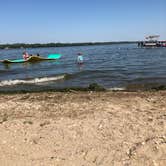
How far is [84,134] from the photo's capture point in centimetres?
608

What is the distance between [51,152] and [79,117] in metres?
1.96

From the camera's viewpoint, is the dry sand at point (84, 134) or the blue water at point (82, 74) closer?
the dry sand at point (84, 134)

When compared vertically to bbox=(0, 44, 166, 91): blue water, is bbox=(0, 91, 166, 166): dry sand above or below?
above

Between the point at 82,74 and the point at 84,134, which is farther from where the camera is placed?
the point at 82,74

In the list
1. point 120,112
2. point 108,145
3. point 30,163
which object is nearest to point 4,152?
point 30,163

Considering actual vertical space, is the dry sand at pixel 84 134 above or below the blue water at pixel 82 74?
above

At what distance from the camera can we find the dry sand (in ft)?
16.6

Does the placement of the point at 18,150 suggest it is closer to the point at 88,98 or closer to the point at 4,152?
the point at 4,152

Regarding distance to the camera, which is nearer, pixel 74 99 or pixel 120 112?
pixel 120 112

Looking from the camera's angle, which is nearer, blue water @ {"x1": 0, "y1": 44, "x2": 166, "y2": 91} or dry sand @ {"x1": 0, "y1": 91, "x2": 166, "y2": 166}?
dry sand @ {"x1": 0, "y1": 91, "x2": 166, "y2": 166}

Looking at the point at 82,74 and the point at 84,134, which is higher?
the point at 84,134

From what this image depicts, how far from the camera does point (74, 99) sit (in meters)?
9.81

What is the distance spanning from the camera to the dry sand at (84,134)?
199 inches

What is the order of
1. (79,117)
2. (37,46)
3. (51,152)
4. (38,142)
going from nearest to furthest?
1. (51,152)
2. (38,142)
3. (79,117)
4. (37,46)
